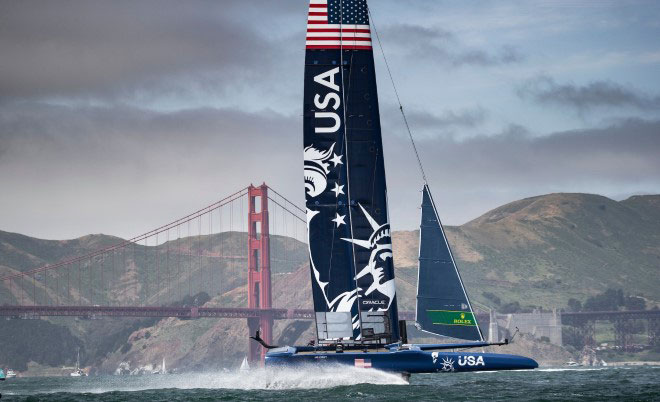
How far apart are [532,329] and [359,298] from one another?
130 meters

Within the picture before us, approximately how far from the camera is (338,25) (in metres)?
30.2

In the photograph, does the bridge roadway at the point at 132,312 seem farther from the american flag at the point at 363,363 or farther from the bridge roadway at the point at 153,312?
the american flag at the point at 363,363

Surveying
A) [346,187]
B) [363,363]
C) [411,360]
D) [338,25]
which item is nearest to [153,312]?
[346,187]

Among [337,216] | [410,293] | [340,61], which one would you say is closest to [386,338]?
[337,216]

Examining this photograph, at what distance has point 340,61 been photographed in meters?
30.0

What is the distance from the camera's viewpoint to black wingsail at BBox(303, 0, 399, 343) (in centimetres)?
3000

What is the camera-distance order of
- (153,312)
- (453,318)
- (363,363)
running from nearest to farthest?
1. (363,363)
2. (453,318)
3. (153,312)

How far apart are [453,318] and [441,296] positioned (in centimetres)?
68

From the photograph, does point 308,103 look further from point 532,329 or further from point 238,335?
point 238,335

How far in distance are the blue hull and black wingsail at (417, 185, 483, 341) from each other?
5.61 feet

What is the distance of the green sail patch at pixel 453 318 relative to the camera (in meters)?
31.1

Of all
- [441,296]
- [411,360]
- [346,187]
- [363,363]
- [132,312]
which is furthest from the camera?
[132,312]

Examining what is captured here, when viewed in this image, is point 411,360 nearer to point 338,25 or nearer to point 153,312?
point 338,25

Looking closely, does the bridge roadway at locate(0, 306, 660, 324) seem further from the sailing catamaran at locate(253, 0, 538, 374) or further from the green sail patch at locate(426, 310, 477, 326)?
the sailing catamaran at locate(253, 0, 538, 374)
